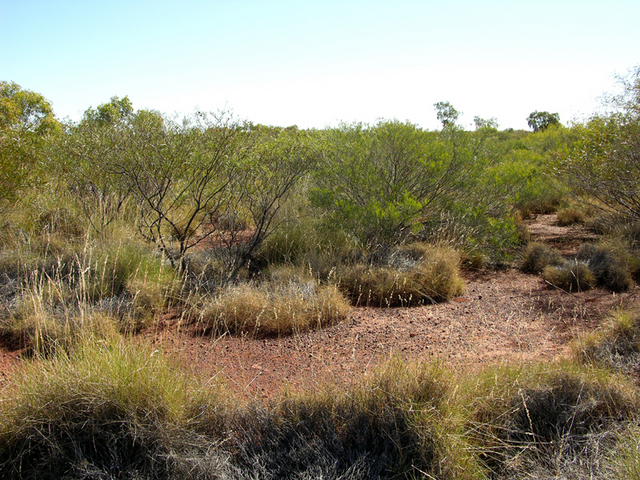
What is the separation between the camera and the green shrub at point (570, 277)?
620cm

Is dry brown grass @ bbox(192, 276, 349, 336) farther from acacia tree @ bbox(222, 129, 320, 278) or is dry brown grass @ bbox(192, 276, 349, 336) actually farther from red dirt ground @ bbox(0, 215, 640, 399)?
acacia tree @ bbox(222, 129, 320, 278)

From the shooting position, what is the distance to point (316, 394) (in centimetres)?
316

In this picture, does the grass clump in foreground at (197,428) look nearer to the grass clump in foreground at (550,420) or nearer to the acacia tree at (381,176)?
the grass clump in foreground at (550,420)

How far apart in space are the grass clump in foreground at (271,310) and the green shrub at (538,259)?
11.9 feet

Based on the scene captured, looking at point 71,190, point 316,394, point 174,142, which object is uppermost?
point 174,142

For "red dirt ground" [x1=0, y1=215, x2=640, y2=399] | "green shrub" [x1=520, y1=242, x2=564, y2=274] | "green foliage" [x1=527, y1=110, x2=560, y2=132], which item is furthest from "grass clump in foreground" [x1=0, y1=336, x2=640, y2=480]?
"green foliage" [x1=527, y1=110, x2=560, y2=132]

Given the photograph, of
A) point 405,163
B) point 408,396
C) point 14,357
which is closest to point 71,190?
point 14,357

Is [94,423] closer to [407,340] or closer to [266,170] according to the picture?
[407,340]

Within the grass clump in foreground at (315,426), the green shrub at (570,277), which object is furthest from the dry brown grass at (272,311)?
the green shrub at (570,277)

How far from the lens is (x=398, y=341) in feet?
14.7

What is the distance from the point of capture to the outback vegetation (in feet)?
9.14

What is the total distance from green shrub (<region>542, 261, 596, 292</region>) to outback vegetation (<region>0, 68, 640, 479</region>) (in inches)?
1.1

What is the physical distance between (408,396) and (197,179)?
4867 mm

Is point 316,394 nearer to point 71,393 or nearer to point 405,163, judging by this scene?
point 71,393
